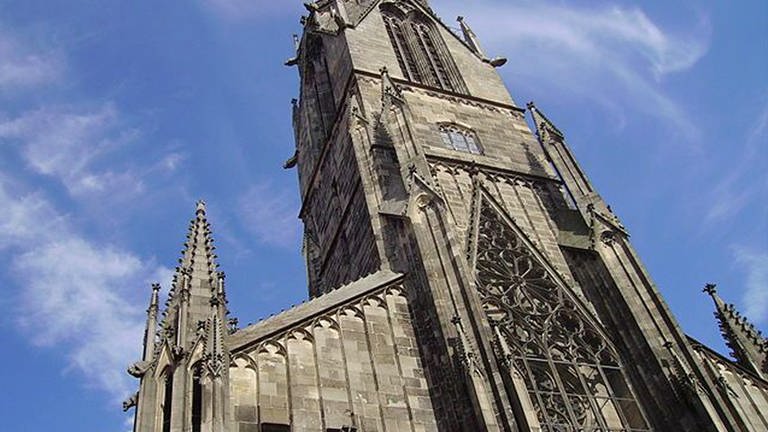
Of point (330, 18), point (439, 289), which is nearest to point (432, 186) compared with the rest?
point (439, 289)

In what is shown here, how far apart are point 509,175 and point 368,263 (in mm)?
4927

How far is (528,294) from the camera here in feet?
50.6

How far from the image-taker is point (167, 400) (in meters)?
10.2

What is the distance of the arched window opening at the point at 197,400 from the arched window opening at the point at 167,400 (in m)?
0.30

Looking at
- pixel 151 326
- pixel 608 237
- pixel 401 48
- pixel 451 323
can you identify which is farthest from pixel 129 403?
pixel 401 48

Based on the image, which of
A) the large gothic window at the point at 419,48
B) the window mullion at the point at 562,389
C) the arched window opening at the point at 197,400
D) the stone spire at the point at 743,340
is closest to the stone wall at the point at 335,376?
the arched window opening at the point at 197,400

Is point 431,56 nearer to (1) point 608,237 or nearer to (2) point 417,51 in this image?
(2) point 417,51

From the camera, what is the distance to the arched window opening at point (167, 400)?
32.5 feet

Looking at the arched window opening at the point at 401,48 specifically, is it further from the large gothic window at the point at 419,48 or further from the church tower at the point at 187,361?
the church tower at the point at 187,361

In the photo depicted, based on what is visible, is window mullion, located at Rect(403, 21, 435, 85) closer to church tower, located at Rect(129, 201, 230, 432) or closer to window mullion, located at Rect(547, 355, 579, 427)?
window mullion, located at Rect(547, 355, 579, 427)

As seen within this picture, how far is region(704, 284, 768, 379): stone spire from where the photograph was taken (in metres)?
15.7

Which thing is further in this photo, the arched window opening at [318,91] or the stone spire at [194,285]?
the arched window opening at [318,91]

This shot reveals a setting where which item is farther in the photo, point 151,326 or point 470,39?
point 470,39

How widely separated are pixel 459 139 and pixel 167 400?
1300 centimetres
